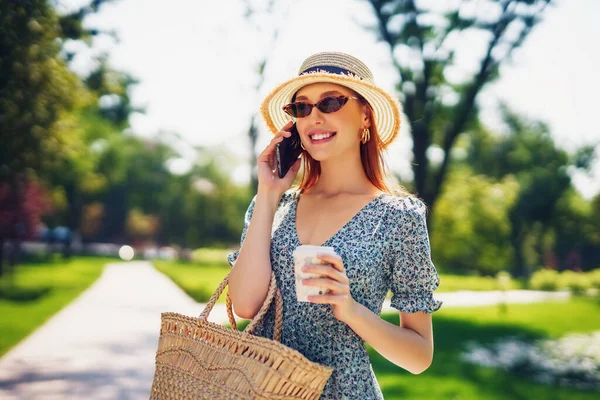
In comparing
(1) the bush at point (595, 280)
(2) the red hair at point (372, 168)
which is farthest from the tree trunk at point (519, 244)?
(2) the red hair at point (372, 168)

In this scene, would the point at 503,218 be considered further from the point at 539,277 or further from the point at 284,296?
the point at 284,296

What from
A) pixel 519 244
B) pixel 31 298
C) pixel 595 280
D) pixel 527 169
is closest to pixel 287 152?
pixel 31 298

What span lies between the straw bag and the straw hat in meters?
0.69

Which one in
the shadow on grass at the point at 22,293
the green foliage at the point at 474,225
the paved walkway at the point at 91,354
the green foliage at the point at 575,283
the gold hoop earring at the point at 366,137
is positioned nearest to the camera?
the gold hoop earring at the point at 366,137

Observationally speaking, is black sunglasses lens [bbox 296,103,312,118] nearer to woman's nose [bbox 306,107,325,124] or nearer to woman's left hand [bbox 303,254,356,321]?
woman's nose [bbox 306,107,325,124]

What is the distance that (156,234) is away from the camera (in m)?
57.7

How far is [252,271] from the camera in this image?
6.57 feet

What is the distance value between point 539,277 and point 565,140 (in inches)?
709

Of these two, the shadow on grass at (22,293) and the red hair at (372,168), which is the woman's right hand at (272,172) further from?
the shadow on grass at (22,293)

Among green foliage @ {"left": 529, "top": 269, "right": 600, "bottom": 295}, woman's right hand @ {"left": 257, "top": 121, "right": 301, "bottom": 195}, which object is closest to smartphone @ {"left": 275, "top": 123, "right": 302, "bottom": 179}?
woman's right hand @ {"left": 257, "top": 121, "right": 301, "bottom": 195}

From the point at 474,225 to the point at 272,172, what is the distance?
38749 millimetres

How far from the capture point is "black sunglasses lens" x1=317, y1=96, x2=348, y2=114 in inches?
83.4

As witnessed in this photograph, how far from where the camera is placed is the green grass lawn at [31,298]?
9547 millimetres

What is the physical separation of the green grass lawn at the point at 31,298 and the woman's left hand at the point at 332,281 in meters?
7.28
